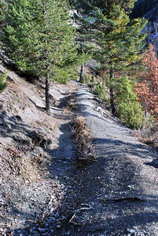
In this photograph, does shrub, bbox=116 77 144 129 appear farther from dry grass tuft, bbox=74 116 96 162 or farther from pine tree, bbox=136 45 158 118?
dry grass tuft, bbox=74 116 96 162

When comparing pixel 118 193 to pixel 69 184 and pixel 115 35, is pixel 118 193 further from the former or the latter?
pixel 115 35

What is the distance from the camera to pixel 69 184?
20.4 feet

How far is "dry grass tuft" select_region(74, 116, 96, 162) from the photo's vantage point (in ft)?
24.5

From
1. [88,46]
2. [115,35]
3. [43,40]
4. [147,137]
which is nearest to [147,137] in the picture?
[147,137]

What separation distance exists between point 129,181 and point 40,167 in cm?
310

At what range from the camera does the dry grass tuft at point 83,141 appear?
7.47 m

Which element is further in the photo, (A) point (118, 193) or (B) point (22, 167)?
(B) point (22, 167)

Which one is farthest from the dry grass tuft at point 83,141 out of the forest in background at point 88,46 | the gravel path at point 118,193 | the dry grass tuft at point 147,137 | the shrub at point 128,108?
the shrub at point 128,108

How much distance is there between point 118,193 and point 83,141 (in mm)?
3823

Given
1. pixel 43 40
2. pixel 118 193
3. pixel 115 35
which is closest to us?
pixel 118 193

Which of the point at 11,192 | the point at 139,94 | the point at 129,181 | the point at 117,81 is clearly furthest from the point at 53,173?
the point at 139,94

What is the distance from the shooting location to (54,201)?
5.30 metres

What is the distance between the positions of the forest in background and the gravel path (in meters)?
4.78

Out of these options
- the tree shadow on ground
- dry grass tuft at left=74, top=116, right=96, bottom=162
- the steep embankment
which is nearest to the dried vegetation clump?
the tree shadow on ground
